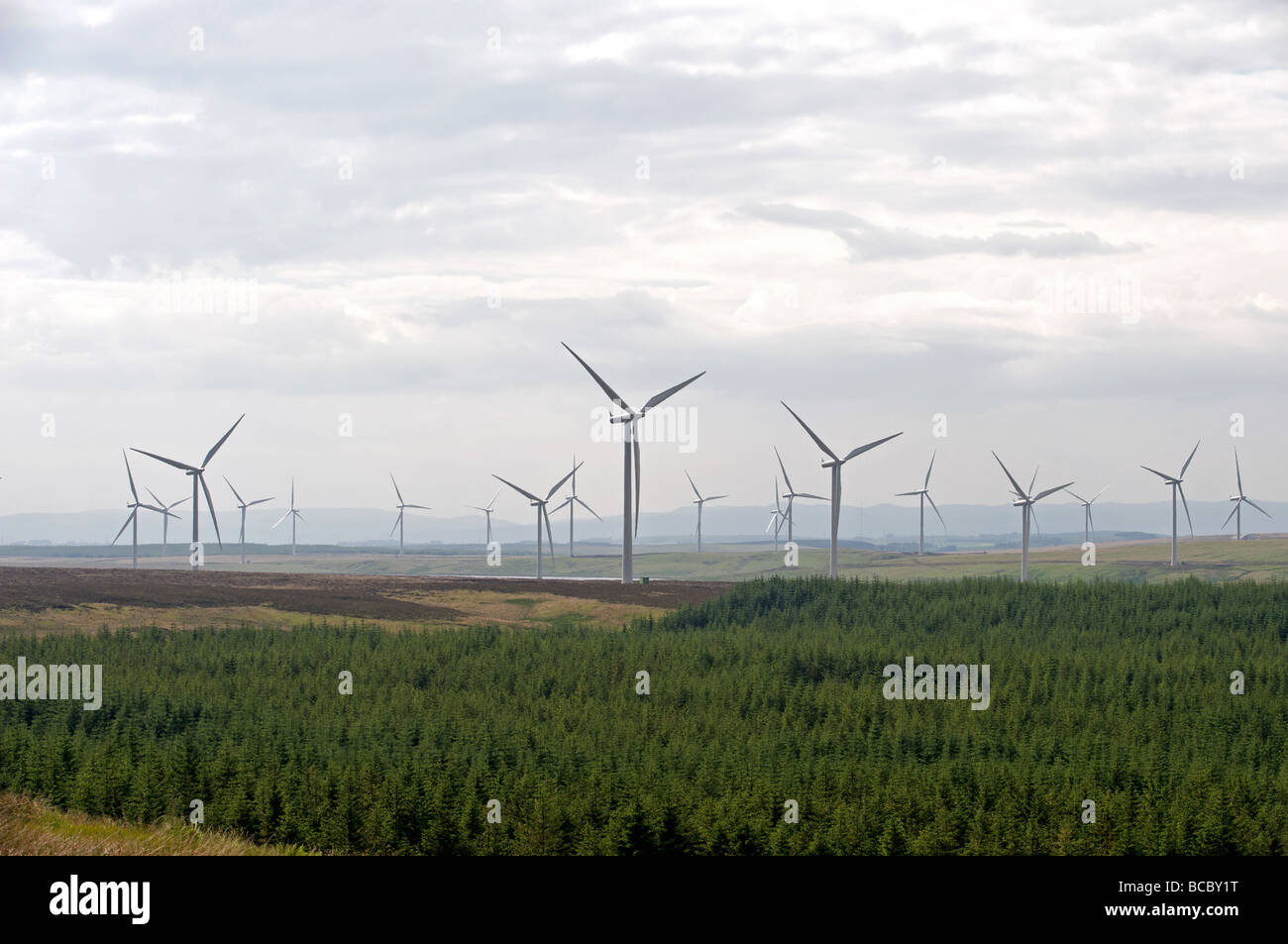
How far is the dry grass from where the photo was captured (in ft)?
92.2

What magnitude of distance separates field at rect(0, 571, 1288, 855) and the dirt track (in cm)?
893

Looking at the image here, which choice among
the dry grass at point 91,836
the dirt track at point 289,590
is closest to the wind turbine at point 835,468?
the dirt track at point 289,590

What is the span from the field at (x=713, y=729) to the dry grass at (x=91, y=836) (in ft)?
4.91

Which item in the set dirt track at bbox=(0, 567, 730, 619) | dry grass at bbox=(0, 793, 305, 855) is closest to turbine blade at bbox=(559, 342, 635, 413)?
dirt track at bbox=(0, 567, 730, 619)

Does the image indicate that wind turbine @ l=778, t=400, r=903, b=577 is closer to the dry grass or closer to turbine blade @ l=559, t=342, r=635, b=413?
turbine blade @ l=559, t=342, r=635, b=413

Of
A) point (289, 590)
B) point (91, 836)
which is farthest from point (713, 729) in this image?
point (289, 590)

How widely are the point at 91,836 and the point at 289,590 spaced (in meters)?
115

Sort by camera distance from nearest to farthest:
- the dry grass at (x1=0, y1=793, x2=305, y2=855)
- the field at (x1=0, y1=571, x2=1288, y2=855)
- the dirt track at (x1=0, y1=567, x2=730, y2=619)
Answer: the dry grass at (x1=0, y1=793, x2=305, y2=855) → the field at (x1=0, y1=571, x2=1288, y2=855) → the dirt track at (x1=0, y1=567, x2=730, y2=619)

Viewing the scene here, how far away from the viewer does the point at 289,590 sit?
146 meters

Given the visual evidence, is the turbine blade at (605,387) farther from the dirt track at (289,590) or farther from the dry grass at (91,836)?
the dry grass at (91,836)

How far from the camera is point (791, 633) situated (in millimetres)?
104750

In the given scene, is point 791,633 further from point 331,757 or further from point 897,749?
point 331,757
